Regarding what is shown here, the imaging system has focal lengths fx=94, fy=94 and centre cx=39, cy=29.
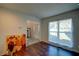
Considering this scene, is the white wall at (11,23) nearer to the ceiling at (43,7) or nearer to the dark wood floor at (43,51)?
the ceiling at (43,7)

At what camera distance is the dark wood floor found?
1.67m

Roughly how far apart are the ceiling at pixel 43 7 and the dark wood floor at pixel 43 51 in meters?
0.62

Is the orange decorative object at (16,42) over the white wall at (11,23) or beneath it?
beneath

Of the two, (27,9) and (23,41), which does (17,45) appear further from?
(27,9)

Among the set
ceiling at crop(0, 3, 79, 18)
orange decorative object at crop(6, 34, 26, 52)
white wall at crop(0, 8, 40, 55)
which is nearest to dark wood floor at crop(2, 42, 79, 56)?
orange decorative object at crop(6, 34, 26, 52)

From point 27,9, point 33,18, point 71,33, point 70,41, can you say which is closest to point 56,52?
point 70,41

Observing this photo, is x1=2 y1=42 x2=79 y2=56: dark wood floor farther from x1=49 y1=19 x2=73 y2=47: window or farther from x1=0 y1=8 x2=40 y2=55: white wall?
x1=0 y1=8 x2=40 y2=55: white wall

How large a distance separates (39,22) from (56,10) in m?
0.40

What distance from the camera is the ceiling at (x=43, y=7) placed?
164cm

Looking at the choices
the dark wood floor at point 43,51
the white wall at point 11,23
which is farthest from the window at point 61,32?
the white wall at point 11,23

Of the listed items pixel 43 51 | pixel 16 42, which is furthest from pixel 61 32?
pixel 16 42

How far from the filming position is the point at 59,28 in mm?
1761

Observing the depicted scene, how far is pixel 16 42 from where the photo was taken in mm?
1750

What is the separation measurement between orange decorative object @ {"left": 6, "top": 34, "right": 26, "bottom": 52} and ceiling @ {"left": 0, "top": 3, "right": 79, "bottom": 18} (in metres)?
0.48
